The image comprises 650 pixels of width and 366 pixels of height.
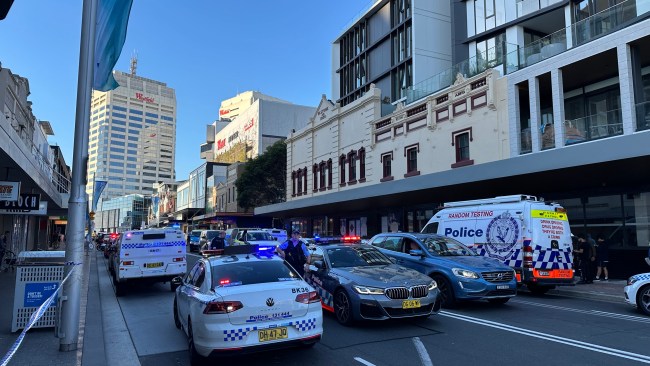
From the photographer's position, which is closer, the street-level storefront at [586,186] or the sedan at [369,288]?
the sedan at [369,288]

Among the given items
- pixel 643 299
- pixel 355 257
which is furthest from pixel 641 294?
pixel 355 257

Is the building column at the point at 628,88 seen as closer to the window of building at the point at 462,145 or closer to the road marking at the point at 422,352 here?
the window of building at the point at 462,145

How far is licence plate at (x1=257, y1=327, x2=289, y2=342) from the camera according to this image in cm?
583

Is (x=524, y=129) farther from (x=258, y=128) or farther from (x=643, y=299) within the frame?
(x=258, y=128)

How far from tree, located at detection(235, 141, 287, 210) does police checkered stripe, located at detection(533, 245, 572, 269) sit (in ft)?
135

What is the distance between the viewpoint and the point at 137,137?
500 feet

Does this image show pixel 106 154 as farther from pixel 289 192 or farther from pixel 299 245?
pixel 299 245

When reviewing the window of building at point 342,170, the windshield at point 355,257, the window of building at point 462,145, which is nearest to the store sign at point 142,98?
the window of building at point 342,170

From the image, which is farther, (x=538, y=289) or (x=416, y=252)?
(x=538, y=289)

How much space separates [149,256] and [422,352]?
31.2 feet

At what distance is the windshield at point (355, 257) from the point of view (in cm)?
959

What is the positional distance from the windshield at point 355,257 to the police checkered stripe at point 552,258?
4.56m

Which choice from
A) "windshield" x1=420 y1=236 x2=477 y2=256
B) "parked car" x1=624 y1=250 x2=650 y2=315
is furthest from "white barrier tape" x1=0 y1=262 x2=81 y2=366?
"parked car" x1=624 y1=250 x2=650 y2=315

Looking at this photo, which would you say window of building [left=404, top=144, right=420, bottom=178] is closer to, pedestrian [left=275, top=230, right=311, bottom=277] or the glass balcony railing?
the glass balcony railing
